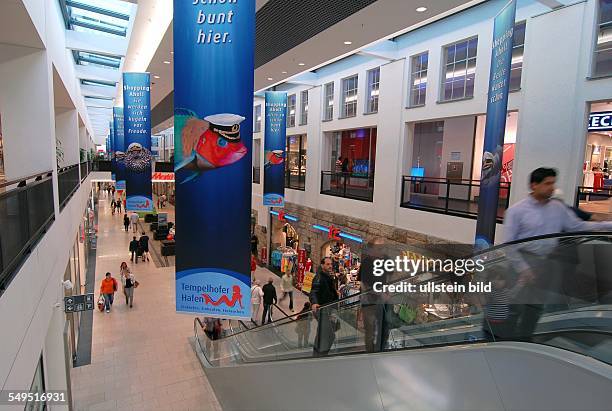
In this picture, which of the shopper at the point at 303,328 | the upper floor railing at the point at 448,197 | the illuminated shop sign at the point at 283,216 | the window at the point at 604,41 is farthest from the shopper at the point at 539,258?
the illuminated shop sign at the point at 283,216

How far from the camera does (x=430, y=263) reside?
11.8 feet

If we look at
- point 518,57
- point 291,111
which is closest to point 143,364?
point 518,57

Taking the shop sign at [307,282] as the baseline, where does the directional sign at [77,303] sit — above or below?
above

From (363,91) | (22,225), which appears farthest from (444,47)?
(22,225)

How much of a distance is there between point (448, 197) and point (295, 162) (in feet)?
38.2

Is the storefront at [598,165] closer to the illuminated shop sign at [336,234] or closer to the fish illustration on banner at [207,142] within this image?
the illuminated shop sign at [336,234]

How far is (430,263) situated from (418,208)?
7.10 m

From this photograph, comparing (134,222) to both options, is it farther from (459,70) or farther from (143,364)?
(459,70)

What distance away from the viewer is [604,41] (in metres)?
6.75

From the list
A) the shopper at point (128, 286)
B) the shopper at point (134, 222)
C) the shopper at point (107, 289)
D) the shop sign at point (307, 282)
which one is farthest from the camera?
the shopper at point (134, 222)

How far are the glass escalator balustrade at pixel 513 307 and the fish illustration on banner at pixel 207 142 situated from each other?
2.16 m

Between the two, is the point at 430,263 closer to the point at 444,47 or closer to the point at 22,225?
the point at 22,225

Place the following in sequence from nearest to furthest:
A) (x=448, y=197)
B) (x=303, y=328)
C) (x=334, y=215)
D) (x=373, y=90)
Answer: (x=303, y=328)
(x=448, y=197)
(x=373, y=90)
(x=334, y=215)

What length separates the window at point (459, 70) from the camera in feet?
31.1
